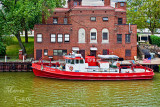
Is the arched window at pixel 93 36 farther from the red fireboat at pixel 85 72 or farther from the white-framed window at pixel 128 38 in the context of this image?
the red fireboat at pixel 85 72

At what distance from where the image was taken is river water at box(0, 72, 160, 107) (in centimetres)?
2542

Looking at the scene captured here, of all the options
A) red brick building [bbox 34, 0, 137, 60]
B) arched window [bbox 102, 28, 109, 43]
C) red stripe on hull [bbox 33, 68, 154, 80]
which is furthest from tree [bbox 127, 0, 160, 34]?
red stripe on hull [bbox 33, 68, 154, 80]

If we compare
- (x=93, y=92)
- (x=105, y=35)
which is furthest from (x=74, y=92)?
(x=105, y=35)

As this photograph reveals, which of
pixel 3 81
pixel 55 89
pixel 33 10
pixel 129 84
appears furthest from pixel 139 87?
pixel 33 10

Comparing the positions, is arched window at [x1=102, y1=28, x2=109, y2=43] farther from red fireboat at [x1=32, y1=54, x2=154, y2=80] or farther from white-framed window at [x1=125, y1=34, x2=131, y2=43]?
red fireboat at [x1=32, y1=54, x2=154, y2=80]

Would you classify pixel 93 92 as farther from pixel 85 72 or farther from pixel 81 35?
pixel 81 35

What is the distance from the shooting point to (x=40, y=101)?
25.8 m

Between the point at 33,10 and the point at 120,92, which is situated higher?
the point at 33,10

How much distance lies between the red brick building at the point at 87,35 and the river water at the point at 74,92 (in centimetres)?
1033

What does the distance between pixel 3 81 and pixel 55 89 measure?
841cm

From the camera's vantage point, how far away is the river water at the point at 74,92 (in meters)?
25.4

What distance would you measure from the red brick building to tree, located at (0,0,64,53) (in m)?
2.88

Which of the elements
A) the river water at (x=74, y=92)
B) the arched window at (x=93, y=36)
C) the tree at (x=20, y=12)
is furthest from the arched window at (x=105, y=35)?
the river water at (x=74, y=92)

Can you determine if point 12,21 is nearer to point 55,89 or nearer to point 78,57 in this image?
point 78,57
